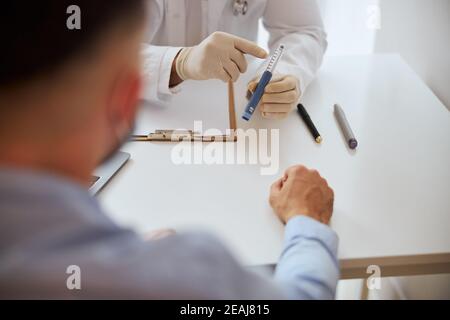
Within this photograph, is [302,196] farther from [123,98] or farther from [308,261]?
[123,98]

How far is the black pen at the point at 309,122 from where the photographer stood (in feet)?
2.51

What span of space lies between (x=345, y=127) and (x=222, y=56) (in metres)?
0.24

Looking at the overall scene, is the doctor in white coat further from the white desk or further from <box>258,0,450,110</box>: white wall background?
<box>258,0,450,110</box>: white wall background

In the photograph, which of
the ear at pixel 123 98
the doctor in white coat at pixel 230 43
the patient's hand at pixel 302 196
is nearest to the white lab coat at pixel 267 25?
the doctor in white coat at pixel 230 43

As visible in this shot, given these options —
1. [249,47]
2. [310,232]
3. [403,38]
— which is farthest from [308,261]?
[403,38]

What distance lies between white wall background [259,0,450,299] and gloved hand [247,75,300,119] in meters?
0.29

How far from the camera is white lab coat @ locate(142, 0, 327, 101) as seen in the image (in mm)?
945

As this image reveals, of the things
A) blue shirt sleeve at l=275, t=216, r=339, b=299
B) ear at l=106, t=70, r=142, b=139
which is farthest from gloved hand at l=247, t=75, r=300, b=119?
ear at l=106, t=70, r=142, b=139

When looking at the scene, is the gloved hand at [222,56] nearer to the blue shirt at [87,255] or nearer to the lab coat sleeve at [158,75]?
the lab coat sleeve at [158,75]

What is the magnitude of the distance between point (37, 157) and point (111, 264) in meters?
0.09

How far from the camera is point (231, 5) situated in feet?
3.34

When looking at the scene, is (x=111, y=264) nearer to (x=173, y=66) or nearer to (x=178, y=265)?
(x=178, y=265)
